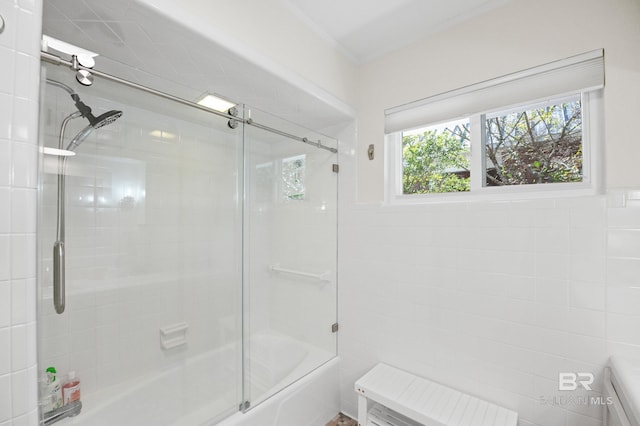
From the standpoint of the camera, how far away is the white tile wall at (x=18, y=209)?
0.68 metres

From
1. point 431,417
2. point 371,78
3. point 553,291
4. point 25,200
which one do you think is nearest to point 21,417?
point 25,200

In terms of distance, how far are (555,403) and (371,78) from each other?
2.05 meters

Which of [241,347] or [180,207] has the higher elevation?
[180,207]

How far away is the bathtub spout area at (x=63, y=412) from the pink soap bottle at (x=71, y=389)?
0.02 metres

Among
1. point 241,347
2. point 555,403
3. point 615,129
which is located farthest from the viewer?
point 241,347

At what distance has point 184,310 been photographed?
1.84 m

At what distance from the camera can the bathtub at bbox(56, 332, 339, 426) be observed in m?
1.46

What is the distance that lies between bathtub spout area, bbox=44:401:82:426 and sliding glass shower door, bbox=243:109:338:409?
0.95 m

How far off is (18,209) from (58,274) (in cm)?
72

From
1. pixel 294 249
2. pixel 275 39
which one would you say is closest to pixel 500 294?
pixel 294 249

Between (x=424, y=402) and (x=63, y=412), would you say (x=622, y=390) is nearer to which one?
(x=424, y=402)

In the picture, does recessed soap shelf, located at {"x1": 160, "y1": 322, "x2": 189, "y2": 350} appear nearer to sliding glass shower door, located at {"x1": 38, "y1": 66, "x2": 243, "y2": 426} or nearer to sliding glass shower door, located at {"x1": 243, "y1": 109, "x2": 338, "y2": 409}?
sliding glass shower door, located at {"x1": 38, "y1": 66, "x2": 243, "y2": 426}

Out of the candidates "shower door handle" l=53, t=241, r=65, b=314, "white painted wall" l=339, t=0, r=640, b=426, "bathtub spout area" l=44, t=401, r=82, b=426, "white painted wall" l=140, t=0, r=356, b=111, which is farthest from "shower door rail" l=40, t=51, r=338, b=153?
"bathtub spout area" l=44, t=401, r=82, b=426

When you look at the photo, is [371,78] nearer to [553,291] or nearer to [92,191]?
[553,291]
